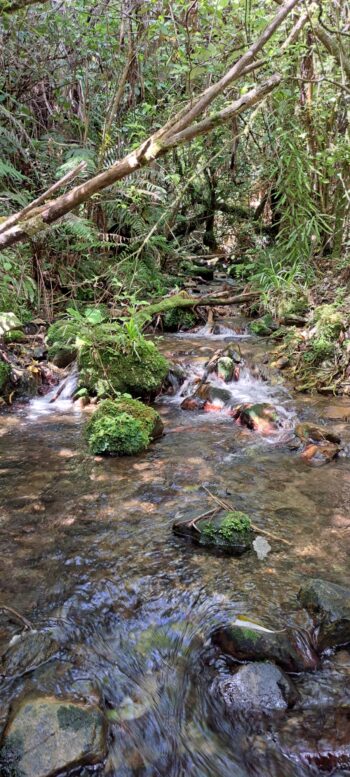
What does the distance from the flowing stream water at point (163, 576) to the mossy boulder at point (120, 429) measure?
0.37 feet

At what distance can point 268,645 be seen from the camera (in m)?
2.14

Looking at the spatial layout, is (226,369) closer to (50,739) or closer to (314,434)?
(314,434)

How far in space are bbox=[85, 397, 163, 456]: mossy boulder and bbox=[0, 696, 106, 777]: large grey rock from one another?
2569 millimetres

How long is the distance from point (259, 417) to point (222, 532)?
2.17m

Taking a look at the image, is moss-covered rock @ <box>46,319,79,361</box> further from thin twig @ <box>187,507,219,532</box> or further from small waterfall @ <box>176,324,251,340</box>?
thin twig @ <box>187,507,219,532</box>

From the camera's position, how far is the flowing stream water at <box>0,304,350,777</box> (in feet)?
6.12

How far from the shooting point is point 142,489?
146 inches

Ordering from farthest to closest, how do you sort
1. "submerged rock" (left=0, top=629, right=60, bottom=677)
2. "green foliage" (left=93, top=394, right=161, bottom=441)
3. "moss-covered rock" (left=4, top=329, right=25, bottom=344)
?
1. "moss-covered rock" (left=4, top=329, right=25, bottom=344)
2. "green foliage" (left=93, top=394, right=161, bottom=441)
3. "submerged rock" (left=0, top=629, right=60, bottom=677)

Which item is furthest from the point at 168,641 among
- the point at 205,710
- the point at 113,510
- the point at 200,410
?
the point at 200,410

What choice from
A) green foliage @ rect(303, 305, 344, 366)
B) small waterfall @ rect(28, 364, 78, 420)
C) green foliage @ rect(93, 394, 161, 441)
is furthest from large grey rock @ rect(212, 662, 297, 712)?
green foliage @ rect(303, 305, 344, 366)

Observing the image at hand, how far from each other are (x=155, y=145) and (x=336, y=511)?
2.53 metres

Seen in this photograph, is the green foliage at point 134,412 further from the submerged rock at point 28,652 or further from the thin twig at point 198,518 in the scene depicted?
the submerged rock at point 28,652

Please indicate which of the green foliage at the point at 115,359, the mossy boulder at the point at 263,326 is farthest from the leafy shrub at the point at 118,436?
the mossy boulder at the point at 263,326

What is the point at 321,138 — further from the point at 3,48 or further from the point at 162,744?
the point at 162,744
